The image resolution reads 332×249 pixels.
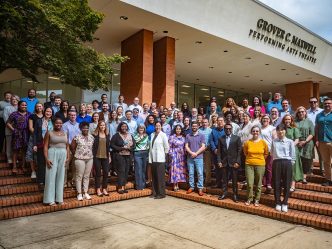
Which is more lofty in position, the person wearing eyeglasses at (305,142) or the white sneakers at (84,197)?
the person wearing eyeglasses at (305,142)

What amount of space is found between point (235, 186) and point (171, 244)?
277cm

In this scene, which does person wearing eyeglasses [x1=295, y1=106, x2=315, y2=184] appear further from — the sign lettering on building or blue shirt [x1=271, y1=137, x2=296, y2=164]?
the sign lettering on building

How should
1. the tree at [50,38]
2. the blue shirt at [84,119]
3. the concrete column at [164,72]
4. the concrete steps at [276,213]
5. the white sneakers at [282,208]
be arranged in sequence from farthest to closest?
the concrete column at [164,72] < the blue shirt at [84,119] < the white sneakers at [282,208] < the concrete steps at [276,213] < the tree at [50,38]

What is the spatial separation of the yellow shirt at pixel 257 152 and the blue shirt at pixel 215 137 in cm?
112

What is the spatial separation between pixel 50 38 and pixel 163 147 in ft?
12.1

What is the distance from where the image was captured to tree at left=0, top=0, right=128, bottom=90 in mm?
4777

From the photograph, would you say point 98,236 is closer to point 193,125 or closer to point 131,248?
point 131,248

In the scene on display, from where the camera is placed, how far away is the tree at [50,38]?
478 cm

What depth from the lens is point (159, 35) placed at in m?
12.1

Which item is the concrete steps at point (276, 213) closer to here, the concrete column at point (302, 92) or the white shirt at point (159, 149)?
the white shirt at point (159, 149)

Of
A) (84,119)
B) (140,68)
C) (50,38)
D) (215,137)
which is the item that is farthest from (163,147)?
(140,68)

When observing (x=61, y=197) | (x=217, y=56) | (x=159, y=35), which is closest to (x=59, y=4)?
(x=61, y=197)

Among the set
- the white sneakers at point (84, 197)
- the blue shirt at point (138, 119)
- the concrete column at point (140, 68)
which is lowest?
the white sneakers at point (84, 197)

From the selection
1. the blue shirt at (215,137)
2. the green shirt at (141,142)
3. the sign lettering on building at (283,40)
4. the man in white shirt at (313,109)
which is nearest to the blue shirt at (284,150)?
the blue shirt at (215,137)
